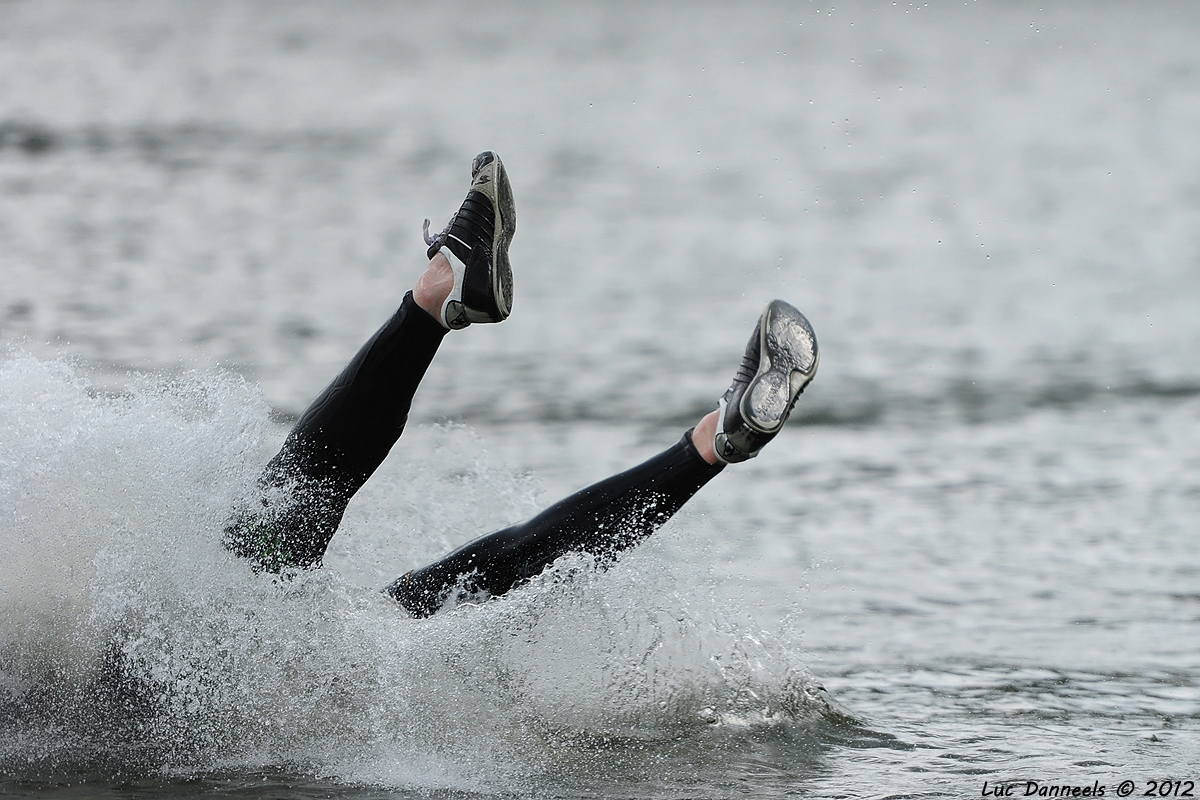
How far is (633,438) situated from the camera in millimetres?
7492

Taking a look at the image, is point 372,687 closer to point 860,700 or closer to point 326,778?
point 326,778

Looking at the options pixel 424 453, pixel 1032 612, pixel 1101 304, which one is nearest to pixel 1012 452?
pixel 1032 612

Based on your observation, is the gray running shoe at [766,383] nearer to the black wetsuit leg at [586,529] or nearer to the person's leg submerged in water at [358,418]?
the black wetsuit leg at [586,529]

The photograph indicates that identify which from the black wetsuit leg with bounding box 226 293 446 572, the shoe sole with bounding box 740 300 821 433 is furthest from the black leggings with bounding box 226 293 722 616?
the shoe sole with bounding box 740 300 821 433

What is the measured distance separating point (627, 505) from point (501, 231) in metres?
0.86

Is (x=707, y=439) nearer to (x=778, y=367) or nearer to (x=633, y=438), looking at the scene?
(x=778, y=367)


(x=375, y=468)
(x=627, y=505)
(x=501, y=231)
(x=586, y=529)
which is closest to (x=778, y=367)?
(x=627, y=505)

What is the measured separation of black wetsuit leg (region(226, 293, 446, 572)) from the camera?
4.11 meters

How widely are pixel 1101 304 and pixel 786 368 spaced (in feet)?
25.5

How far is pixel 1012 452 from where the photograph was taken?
7398mm

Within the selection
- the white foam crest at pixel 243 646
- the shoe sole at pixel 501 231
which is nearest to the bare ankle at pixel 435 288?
the shoe sole at pixel 501 231

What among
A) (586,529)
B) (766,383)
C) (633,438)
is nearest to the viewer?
(766,383)

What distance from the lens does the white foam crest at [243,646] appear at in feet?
12.6

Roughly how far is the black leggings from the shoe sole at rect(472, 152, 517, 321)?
8.2 inches
